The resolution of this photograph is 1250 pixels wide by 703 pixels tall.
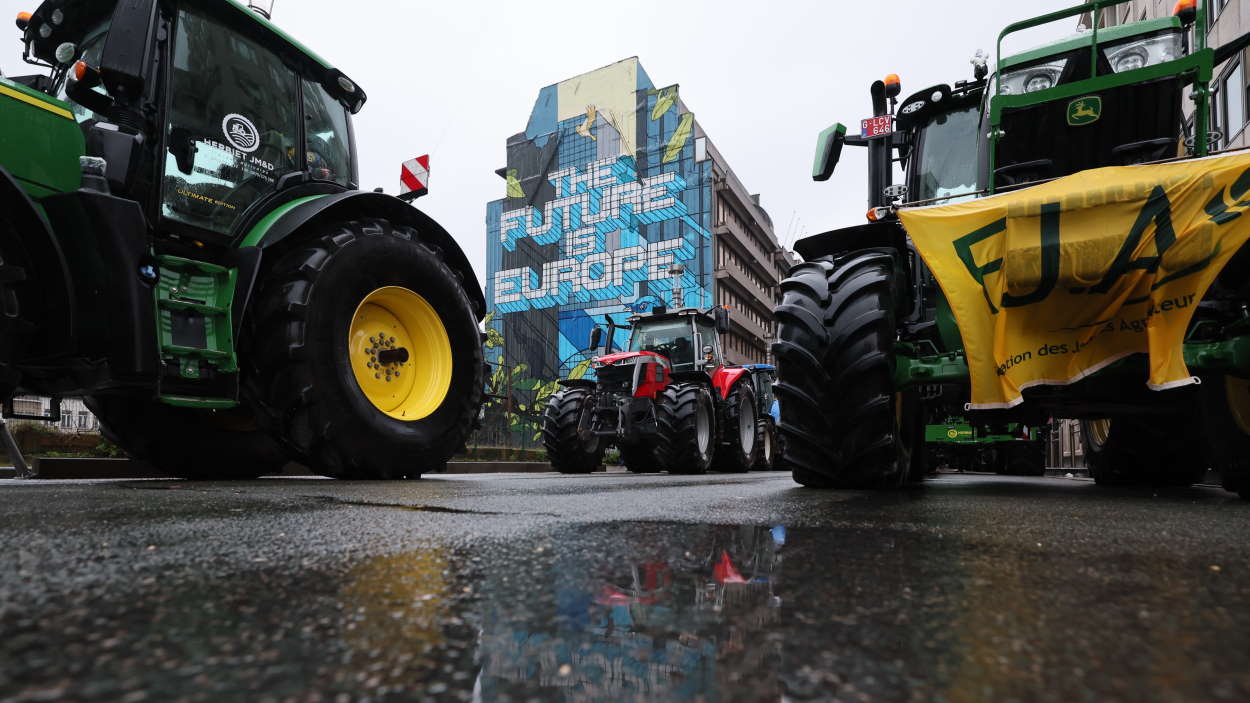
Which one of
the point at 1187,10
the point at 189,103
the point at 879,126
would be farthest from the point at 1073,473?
the point at 189,103

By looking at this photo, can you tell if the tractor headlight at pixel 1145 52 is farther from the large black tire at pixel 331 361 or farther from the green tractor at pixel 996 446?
the green tractor at pixel 996 446

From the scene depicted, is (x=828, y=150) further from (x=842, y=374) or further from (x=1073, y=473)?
(x=1073, y=473)

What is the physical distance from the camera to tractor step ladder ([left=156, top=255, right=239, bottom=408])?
355 cm

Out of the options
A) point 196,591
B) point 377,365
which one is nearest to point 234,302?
point 377,365

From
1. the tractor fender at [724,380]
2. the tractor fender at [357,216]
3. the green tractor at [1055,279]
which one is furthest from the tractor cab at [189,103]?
the tractor fender at [724,380]

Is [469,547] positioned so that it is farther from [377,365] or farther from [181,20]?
[181,20]

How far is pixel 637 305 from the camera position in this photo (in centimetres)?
1466

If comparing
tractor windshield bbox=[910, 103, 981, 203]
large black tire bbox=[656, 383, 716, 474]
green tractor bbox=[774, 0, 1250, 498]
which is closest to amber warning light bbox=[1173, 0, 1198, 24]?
green tractor bbox=[774, 0, 1250, 498]

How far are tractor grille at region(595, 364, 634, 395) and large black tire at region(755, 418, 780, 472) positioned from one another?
339 cm

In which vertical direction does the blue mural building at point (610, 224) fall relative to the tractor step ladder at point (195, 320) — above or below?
above

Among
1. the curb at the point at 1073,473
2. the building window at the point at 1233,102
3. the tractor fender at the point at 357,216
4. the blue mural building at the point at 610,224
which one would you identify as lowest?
the curb at the point at 1073,473

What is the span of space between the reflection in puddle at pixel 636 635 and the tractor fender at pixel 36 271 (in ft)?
9.84

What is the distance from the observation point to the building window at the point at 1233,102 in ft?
46.5

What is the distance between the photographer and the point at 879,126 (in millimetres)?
4699
